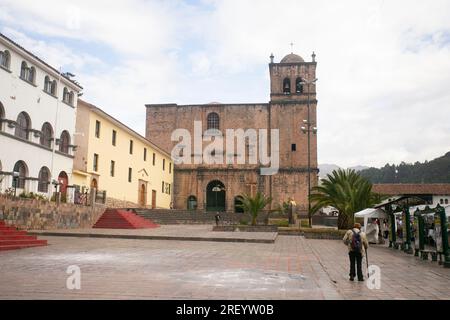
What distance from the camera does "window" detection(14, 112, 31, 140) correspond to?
19688 mm

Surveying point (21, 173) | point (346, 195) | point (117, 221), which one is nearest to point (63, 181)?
point (21, 173)

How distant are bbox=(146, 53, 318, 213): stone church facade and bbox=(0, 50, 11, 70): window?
81.6 ft

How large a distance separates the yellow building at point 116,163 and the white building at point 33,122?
131cm

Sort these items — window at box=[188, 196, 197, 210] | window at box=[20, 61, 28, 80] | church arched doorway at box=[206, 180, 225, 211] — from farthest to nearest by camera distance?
church arched doorway at box=[206, 180, 225, 211]
window at box=[188, 196, 197, 210]
window at box=[20, 61, 28, 80]

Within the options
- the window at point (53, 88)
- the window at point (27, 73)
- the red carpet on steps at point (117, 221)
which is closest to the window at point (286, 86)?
the red carpet on steps at point (117, 221)

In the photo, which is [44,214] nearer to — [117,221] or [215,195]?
[117,221]

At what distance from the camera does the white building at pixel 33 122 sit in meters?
18.6

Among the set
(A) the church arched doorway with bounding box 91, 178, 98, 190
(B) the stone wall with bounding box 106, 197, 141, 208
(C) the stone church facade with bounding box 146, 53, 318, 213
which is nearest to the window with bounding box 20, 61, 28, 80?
(A) the church arched doorway with bounding box 91, 178, 98, 190

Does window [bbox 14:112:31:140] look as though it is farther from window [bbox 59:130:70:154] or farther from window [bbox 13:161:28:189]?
window [bbox 59:130:70:154]

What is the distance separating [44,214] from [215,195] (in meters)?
25.8

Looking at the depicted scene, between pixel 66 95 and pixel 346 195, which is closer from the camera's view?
pixel 346 195

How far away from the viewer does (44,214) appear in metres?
18.4
